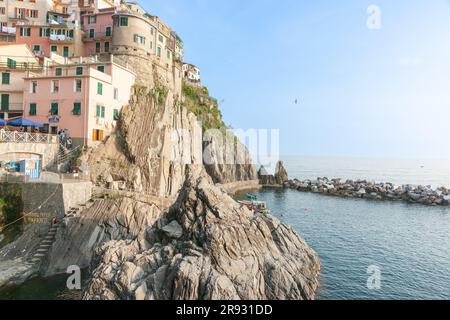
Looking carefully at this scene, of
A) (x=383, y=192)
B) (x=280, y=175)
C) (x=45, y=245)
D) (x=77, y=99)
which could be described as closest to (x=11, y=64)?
(x=77, y=99)

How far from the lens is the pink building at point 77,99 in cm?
3994

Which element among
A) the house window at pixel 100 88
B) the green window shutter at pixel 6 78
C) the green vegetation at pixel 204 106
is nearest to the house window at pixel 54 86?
the house window at pixel 100 88

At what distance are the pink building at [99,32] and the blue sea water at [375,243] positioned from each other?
1688 inches

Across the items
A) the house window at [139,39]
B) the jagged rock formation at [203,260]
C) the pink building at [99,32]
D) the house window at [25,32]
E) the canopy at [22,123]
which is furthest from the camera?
the house window at [25,32]

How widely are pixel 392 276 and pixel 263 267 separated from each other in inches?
623

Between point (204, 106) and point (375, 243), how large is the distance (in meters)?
52.1

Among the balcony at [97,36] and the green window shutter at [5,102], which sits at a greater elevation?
the balcony at [97,36]

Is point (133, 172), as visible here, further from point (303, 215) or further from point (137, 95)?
point (303, 215)

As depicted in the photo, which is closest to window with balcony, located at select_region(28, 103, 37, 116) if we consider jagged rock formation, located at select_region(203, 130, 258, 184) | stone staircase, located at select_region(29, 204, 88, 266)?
stone staircase, located at select_region(29, 204, 88, 266)

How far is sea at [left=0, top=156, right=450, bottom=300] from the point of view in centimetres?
2598

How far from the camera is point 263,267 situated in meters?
22.0

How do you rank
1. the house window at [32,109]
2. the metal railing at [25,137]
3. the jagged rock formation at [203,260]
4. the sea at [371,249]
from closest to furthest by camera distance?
the jagged rock formation at [203,260] → the sea at [371,249] → the metal railing at [25,137] → the house window at [32,109]

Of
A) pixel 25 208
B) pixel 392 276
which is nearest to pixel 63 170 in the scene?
pixel 25 208

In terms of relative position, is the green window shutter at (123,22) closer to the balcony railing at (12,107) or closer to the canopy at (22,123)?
the balcony railing at (12,107)
